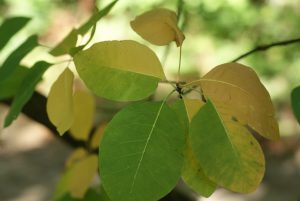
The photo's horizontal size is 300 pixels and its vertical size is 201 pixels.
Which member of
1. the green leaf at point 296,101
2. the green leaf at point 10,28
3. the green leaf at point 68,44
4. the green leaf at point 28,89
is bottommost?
the green leaf at point 296,101

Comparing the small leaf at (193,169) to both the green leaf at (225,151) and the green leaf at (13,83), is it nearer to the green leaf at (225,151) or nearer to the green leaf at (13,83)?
the green leaf at (225,151)

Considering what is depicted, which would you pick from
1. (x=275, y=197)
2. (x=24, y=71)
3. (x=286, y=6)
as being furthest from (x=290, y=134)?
(x=24, y=71)

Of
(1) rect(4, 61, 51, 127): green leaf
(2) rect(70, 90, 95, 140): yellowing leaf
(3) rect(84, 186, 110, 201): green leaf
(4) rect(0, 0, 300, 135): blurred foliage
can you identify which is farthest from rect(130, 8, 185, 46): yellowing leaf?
(4) rect(0, 0, 300, 135): blurred foliage

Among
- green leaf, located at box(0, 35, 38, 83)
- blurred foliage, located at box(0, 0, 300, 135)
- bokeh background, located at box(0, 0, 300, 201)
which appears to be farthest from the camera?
blurred foliage, located at box(0, 0, 300, 135)

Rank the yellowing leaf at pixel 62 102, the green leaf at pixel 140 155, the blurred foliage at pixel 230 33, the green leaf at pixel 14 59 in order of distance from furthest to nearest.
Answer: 1. the blurred foliage at pixel 230 33
2. the green leaf at pixel 14 59
3. the yellowing leaf at pixel 62 102
4. the green leaf at pixel 140 155

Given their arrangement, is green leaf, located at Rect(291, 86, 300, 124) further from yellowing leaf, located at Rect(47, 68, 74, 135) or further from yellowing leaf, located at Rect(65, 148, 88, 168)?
yellowing leaf, located at Rect(65, 148, 88, 168)

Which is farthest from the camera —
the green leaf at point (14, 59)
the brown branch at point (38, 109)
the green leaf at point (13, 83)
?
the brown branch at point (38, 109)

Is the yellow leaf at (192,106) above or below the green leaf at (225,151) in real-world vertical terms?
above

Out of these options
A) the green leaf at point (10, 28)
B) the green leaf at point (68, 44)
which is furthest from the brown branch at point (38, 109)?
the green leaf at point (68, 44)
